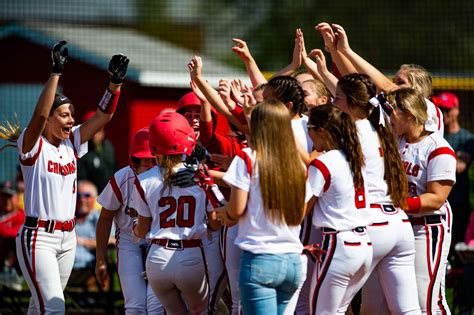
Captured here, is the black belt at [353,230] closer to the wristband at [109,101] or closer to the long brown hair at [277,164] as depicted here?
the long brown hair at [277,164]

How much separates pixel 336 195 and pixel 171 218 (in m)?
1.00

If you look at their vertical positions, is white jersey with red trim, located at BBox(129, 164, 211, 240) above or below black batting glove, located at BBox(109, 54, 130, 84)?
below

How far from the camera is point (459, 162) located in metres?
8.78

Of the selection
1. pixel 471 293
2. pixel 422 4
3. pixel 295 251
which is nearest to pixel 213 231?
pixel 295 251

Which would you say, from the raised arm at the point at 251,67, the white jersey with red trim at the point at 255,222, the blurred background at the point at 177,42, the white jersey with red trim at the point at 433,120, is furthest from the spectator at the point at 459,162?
the blurred background at the point at 177,42

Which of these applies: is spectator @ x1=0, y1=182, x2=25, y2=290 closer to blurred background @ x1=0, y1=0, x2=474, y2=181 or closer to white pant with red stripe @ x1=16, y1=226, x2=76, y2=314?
blurred background @ x1=0, y1=0, x2=474, y2=181

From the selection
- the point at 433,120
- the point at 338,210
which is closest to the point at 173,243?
the point at 338,210

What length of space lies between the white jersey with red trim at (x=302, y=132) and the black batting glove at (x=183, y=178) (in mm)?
675

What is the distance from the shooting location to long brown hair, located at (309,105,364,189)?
5.52m

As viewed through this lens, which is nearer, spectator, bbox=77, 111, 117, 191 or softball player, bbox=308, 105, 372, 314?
softball player, bbox=308, 105, 372, 314

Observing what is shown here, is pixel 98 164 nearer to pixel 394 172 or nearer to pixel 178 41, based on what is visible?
pixel 394 172

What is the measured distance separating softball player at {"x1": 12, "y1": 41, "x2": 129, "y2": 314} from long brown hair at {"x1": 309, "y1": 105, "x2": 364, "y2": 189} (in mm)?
1571

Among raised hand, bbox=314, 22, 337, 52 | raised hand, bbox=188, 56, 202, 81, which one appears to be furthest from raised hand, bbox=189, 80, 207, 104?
raised hand, bbox=314, 22, 337, 52

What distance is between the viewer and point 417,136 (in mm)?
6078
